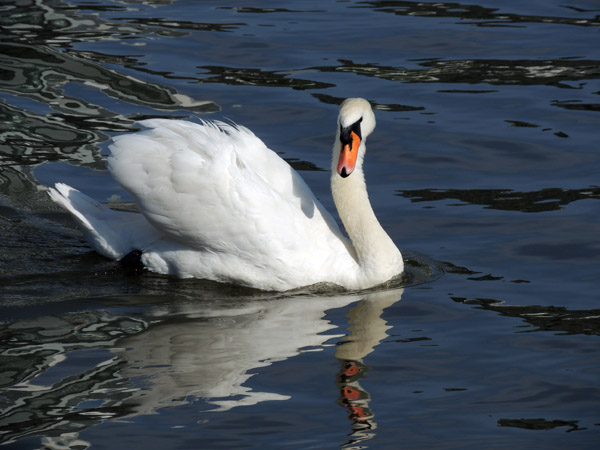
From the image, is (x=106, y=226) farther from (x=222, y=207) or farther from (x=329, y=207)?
(x=329, y=207)

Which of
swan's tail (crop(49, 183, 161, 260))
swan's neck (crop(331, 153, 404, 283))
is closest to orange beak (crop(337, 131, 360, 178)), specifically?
swan's neck (crop(331, 153, 404, 283))

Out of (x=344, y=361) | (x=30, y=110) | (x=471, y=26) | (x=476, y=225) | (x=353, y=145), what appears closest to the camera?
(x=344, y=361)

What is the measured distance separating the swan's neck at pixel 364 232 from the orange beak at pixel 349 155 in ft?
1.47

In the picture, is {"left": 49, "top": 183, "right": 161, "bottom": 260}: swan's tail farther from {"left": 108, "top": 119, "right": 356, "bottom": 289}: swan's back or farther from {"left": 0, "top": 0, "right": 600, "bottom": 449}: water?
{"left": 108, "top": 119, "right": 356, "bottom": 289}: swan's back

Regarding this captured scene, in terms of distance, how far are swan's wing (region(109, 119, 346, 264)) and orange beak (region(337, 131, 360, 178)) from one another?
578 millimetres

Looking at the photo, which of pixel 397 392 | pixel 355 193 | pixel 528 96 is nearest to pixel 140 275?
pixel 355 193

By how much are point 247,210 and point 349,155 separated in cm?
87

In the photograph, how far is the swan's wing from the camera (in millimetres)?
8883

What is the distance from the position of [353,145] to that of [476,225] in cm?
186

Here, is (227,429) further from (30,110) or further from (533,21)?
(533,21)

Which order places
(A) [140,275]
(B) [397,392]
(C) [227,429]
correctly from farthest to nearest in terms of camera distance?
(A) [140,275], (B) [397,392], (C) [227,429]

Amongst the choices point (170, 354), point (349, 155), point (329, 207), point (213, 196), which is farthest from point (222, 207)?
point (329, 207)

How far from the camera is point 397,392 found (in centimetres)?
711

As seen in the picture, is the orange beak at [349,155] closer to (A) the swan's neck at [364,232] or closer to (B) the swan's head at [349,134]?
(B) the swan's head at [349,134]
